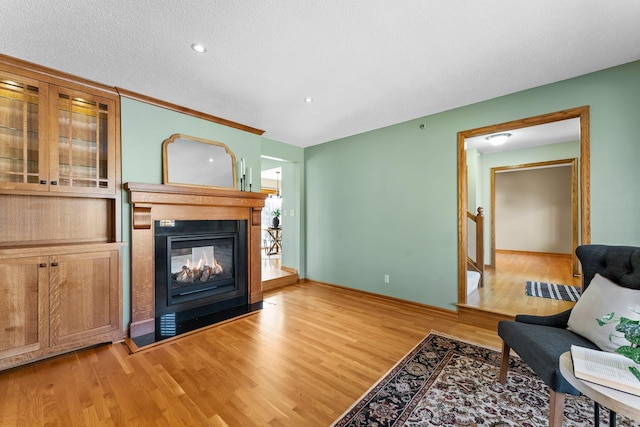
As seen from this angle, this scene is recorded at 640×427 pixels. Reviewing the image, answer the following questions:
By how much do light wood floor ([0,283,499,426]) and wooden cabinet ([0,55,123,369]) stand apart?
309 mm

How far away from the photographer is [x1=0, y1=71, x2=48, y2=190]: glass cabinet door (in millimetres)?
2219

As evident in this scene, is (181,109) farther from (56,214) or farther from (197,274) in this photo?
(197,274)

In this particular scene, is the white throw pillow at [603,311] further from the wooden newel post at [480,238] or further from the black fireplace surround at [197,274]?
the black fireplace surround at [197,274]

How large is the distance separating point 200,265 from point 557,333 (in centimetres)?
343

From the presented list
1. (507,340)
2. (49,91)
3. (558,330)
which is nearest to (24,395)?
(49,91)

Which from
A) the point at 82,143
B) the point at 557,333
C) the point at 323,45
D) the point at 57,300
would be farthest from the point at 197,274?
the point at 557,333

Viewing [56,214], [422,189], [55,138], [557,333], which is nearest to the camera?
[557,333]

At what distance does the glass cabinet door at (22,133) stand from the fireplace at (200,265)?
1048 mm

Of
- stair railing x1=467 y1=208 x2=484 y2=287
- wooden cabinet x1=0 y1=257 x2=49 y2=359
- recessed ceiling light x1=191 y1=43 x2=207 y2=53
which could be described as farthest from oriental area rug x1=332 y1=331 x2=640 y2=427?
recessed ceiling light x1=191 y1=43 x2=207 y2=53

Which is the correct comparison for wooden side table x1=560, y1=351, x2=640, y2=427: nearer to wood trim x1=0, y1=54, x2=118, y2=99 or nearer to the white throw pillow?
the white throw pillow

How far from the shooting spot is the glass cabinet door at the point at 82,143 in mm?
2412

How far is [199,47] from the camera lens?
6.67 ft

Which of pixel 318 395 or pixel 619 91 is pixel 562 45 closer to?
pixel 619 91

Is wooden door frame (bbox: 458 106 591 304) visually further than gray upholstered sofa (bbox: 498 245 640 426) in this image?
Yes
